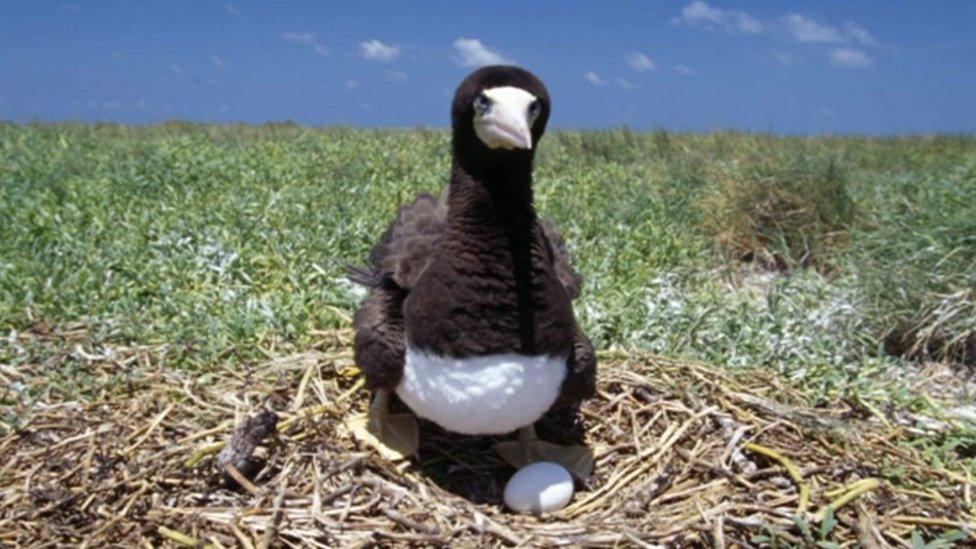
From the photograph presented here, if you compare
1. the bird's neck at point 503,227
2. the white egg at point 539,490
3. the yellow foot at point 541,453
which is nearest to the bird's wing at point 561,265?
the bird's neck at point 503,227

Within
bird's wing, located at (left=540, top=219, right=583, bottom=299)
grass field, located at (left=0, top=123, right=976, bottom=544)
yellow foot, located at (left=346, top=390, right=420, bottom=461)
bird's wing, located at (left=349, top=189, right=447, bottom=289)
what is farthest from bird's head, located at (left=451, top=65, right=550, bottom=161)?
grass field, located at (left=0, top=123, right=976, bottom=544)

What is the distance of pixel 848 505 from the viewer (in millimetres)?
3268

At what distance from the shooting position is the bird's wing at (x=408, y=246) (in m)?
3.53

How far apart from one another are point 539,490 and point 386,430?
66 cm

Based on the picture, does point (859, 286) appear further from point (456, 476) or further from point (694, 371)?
point (456, 476)

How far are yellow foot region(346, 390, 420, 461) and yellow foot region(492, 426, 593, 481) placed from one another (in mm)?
348

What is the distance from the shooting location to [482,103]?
9.74ft

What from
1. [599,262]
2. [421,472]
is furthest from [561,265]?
[599,262]

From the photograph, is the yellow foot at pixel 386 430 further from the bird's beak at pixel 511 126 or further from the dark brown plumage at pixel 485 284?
the bird's beak at pixel 511 126

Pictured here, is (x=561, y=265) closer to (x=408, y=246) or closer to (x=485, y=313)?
(x=408, y=246)

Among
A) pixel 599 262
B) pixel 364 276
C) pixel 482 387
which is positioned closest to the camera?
pixel 482 387

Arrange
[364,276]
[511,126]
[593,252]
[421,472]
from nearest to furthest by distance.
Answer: [511,126] < [421,472] < [364,276] < [593,252]

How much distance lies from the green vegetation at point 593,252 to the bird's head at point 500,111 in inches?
72.2

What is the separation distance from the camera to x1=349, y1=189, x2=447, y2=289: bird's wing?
353cm
